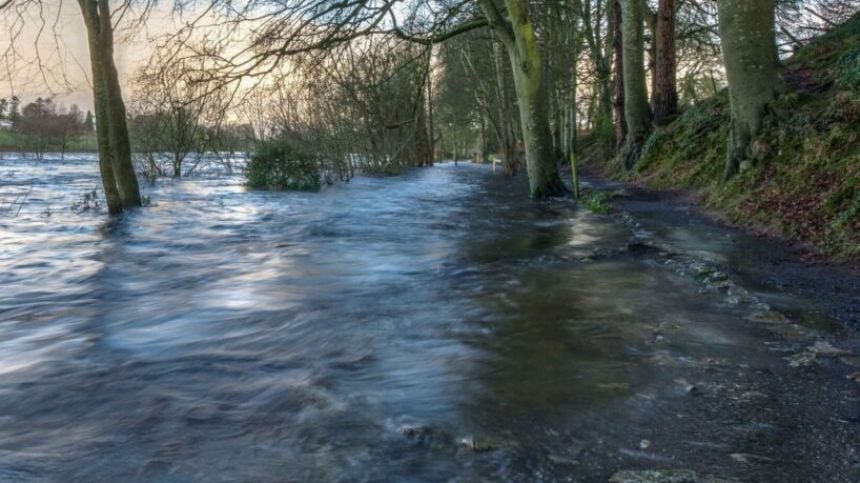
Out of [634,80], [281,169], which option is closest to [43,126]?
[281,169]

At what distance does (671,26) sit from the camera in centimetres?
1852

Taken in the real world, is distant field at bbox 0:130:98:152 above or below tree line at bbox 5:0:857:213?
above

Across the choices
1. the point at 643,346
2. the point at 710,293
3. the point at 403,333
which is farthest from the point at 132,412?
the point at 710,293

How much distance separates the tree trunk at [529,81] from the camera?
13.6 meters

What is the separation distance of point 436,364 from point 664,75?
1810cm

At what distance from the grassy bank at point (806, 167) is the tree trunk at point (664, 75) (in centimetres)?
446

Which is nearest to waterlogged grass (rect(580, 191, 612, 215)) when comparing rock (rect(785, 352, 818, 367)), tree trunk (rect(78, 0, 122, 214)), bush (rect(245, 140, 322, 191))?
rock (rect(785, 352, 818, 367))

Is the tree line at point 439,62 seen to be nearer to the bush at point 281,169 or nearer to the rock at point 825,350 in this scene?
the bush at point 281,169

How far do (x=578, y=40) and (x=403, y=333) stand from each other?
87.5ft

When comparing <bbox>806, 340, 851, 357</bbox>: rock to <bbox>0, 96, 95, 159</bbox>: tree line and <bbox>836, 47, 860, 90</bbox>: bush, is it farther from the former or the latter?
<bbox>0, 96, 95, 159</bbox>: tree line

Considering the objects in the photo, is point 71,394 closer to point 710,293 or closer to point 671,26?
point 710,293

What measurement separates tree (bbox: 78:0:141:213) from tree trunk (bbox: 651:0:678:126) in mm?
15004

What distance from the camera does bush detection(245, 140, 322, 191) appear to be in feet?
74.9

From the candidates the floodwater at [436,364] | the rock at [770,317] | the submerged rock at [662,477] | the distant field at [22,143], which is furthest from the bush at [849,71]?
the distant field at [22,143]
